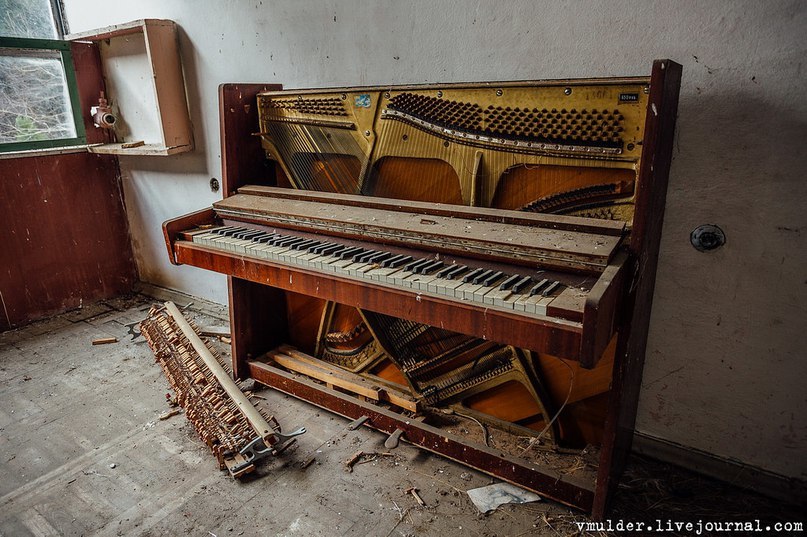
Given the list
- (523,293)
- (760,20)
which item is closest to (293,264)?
(523,293)

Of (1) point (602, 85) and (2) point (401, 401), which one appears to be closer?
(1) point (602, 85)

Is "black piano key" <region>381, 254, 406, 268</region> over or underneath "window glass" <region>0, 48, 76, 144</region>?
underneath

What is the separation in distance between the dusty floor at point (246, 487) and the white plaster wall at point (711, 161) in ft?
1.19

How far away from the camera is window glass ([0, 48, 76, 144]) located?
371 centimetres

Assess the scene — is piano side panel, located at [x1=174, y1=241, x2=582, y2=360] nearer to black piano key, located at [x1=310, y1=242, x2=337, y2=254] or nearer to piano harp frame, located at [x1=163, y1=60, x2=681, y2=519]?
piano harp frame, located at [x1=163, y1=60, x2=681, y2=519]

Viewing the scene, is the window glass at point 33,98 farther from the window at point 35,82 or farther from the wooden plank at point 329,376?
the wooden plank at point 329,376

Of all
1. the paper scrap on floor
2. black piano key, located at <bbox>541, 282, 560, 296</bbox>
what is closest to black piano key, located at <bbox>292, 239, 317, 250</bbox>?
black piano key, located at <bbox>541, 282, 560, 296</bbox>

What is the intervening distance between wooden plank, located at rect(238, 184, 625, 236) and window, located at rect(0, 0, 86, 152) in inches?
95.8

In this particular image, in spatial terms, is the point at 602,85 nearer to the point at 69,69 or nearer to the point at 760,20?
the point at 760,20

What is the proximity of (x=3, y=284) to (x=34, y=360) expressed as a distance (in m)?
0.85

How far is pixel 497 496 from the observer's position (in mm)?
2029

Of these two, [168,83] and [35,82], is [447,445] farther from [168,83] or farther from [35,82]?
[35,82]

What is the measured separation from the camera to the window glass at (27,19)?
12.3 feet

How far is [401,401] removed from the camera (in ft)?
8.12
